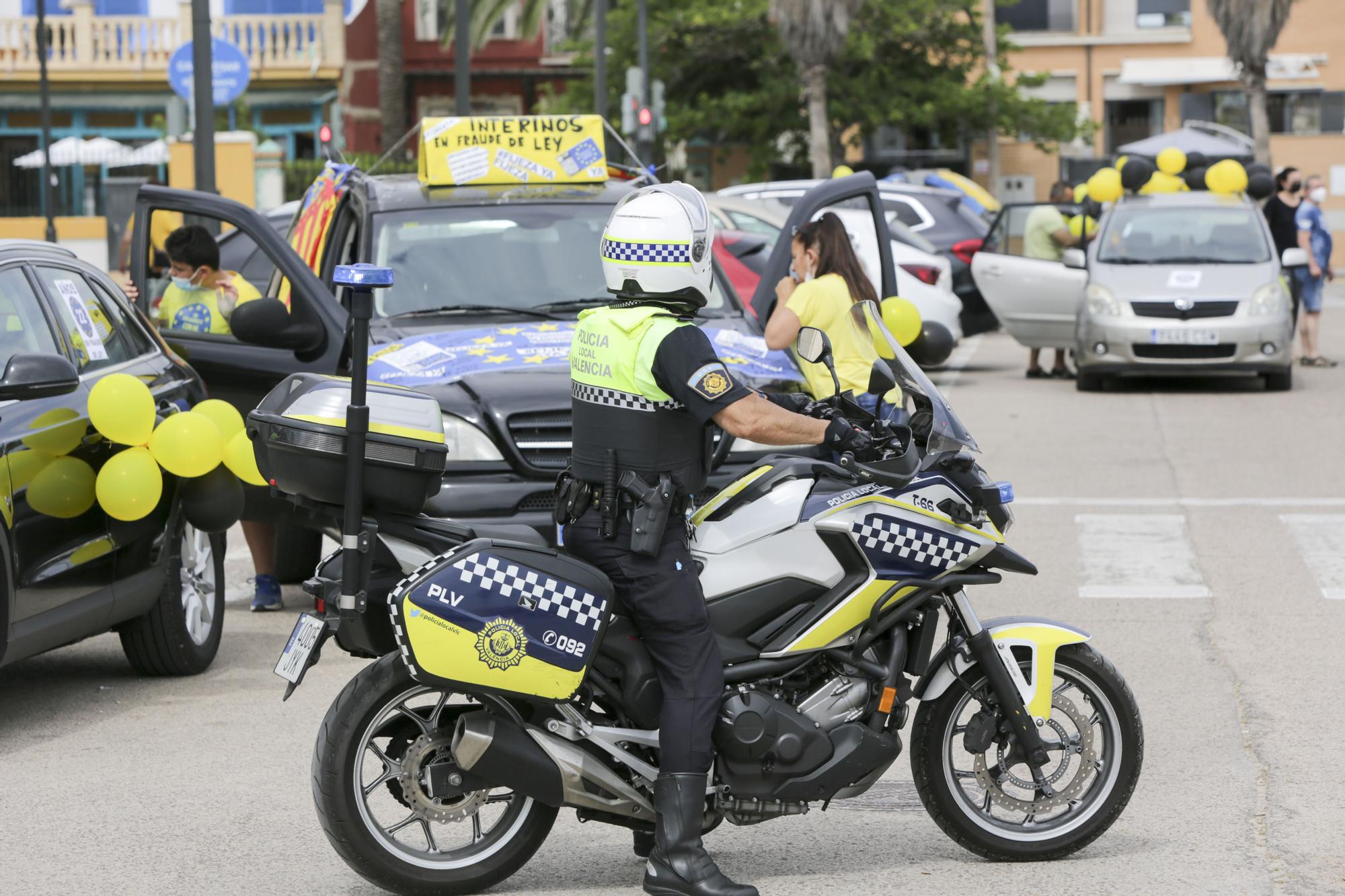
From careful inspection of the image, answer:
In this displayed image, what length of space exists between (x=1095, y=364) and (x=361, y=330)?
1399cm

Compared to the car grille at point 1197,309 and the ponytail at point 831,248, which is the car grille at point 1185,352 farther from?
the ponytail at point 831,248

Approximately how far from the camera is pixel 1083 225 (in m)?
19.4

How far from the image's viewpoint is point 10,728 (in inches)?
277

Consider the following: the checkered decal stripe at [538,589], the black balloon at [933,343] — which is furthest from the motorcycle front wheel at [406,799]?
the black balloon at [933,343]

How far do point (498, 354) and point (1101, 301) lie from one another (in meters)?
10.6

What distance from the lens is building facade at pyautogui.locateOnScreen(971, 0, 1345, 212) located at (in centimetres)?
5006

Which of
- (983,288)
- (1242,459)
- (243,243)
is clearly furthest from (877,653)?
(983,288)

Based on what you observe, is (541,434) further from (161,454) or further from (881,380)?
(881,380)

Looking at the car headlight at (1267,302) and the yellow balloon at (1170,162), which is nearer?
the car headlight at (1267,302)

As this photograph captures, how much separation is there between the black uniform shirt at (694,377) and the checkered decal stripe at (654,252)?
20 centimetres

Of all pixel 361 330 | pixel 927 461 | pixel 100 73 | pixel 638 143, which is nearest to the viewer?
pixel 361 330

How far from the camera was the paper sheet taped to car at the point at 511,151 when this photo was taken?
9742 millimetres

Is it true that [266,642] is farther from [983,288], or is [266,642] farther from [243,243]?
[983,288]

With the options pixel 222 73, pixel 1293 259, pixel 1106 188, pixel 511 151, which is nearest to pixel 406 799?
pixel 511 151
